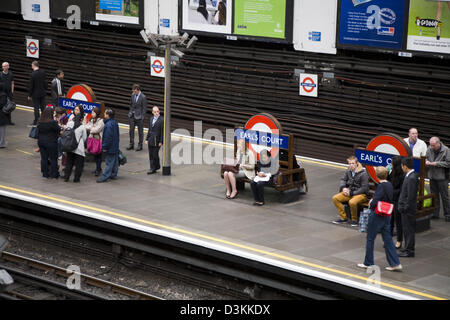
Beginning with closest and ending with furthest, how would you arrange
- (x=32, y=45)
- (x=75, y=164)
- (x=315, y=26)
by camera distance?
(x=75, y=164), (x=315, y=26), (x=32, y=45)

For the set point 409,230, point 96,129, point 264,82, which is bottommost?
point 409,230

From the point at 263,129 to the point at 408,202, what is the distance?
419 centimetres

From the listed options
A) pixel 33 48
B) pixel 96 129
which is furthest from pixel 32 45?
pixel 96 129

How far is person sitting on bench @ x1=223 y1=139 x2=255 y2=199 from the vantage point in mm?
15008

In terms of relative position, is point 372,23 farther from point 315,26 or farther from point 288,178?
point 288,178

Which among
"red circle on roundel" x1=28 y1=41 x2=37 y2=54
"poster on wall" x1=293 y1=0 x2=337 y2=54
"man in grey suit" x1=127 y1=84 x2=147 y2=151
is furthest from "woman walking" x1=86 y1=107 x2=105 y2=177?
"red circle on roundel" x1=28 y1=41 x2=37 y2=54

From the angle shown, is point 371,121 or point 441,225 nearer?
point 441,225

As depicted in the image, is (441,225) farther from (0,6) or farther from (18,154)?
(0,6)

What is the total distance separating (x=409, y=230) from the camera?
40.3 feet

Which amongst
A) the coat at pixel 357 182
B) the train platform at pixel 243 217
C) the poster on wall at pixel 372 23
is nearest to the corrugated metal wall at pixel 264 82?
the poster on wall at pixel 372 23

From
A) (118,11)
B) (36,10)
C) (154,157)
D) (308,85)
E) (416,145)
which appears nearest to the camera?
(416,145)

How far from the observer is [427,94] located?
1688cm

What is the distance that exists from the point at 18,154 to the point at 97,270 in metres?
5.44
